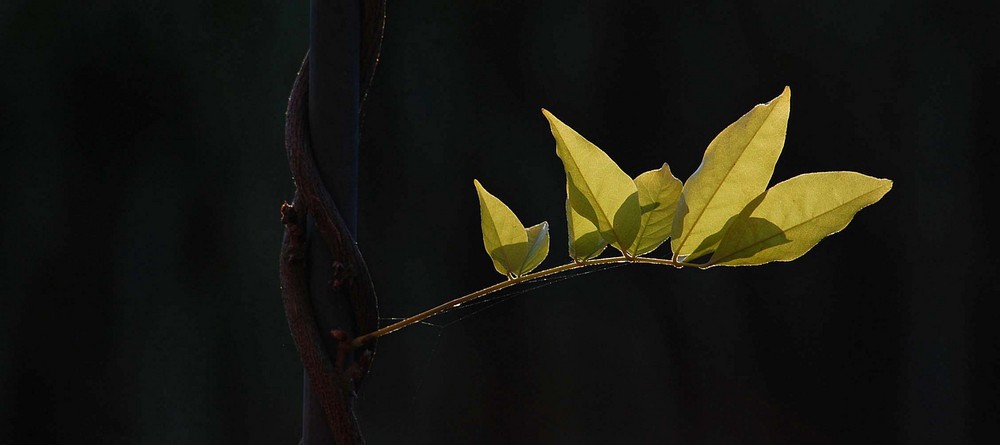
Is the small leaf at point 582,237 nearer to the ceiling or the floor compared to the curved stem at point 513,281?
nearer to the ceiling

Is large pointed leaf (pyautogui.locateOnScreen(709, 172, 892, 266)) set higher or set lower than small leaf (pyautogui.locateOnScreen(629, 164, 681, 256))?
lower

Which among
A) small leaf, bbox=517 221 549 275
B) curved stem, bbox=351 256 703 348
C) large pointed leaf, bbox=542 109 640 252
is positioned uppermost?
large pointed leaf, bbox=542 109 640 252

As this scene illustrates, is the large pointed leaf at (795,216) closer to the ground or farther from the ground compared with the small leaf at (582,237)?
closer to the ground

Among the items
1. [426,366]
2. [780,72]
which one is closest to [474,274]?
[426,366]

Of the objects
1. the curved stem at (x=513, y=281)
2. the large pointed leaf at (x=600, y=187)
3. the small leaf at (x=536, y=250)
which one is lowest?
the curved stem at (x=513, y=281)
